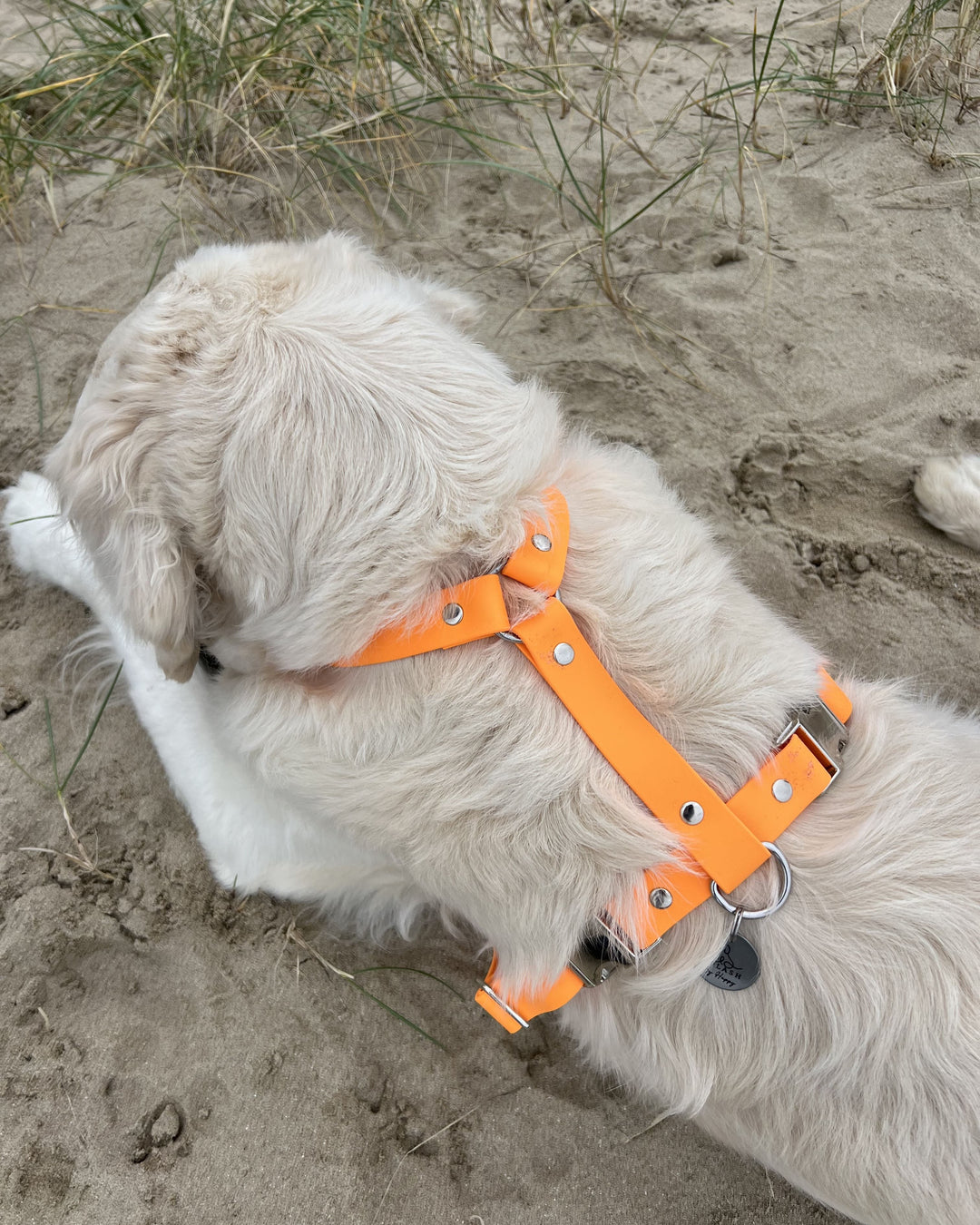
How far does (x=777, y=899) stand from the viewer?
1.31 metres

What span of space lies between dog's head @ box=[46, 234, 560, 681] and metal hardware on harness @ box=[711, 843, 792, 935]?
2.38ft

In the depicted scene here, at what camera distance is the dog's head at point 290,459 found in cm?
134

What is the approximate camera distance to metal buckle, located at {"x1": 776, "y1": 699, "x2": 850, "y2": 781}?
1364 millimetres

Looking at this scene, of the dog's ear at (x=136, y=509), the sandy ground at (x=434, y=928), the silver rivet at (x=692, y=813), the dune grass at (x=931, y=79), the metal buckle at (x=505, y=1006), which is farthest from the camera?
the dune grass at (x=931, y=79)

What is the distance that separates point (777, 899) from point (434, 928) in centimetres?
127

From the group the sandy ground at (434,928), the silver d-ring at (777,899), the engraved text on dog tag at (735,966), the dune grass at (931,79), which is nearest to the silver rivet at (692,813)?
the silver d-ring at (777,899)

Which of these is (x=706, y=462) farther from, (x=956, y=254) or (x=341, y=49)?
(x=341, y=49)

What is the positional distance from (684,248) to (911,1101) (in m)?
2.95

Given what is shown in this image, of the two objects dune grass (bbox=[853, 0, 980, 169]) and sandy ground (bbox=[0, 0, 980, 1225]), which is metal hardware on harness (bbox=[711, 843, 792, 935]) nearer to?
sandy ground (bbox=[0, 0, 980, 1225])

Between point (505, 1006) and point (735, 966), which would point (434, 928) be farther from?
point (735, 966)

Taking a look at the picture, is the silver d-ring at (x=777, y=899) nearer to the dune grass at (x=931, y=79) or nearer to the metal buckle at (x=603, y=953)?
the metal buckle at (x=603, y=953)

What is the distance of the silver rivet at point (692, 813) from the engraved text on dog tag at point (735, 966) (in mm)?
235

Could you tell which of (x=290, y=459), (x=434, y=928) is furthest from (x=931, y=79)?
(x=434, y=928)

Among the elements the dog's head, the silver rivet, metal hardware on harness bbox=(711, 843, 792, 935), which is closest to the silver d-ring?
metal hardware on harness bbox=(711, 843, 792, 935)
